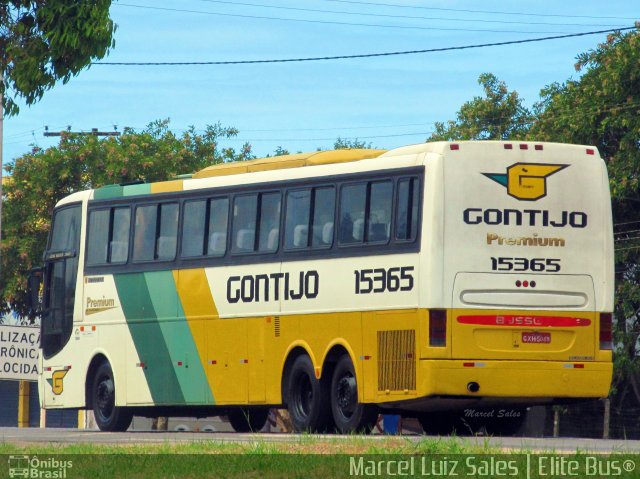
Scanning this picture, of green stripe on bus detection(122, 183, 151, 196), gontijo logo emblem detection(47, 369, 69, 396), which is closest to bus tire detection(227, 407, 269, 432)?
gontijo logo emblem detection(47, 369, 69, 396)

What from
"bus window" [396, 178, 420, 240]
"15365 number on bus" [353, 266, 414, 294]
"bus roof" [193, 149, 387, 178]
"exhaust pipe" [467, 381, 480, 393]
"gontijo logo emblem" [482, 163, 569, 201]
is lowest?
"exhaust pipe" [467, 381, 480, 393]

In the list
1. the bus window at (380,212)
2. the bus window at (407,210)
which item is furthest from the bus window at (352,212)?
the bus window at (407,210)

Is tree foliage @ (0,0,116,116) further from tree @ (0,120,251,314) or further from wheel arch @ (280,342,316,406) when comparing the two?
tree @ (0,120,251,314)

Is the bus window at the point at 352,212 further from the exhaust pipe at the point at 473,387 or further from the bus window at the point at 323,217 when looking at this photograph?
the exhaust pipe at the point at 473,387

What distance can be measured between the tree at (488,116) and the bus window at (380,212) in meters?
25.7

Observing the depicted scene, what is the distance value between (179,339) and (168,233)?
1516 mm

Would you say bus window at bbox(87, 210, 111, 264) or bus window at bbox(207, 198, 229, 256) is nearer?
bus window at bbox(207, 198, 229, 256)

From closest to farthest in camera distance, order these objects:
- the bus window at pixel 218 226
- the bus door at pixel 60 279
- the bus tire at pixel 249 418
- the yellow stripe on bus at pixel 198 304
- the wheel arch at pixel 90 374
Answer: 1. the bus window at pixel 218 226
2. the yellow stripe on bus at pixel 198 304
3. the bus tire at pixel 249 418
4. the wheel arch at pixel 90 374
5. the bus door at pixel 60 279

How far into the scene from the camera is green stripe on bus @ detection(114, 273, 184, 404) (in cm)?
2341

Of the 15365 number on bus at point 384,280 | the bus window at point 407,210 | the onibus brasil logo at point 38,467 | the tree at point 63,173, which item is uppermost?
the tree at point 63,173

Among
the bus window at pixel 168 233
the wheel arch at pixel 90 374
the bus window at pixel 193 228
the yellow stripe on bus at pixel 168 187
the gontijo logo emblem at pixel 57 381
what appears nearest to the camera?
the bus window at pixel 193 228

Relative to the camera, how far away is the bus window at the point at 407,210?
1917 cm

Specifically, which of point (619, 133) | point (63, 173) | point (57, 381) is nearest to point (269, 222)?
point (57, 381)

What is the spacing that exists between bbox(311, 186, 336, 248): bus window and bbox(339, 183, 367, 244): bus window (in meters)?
0.22
